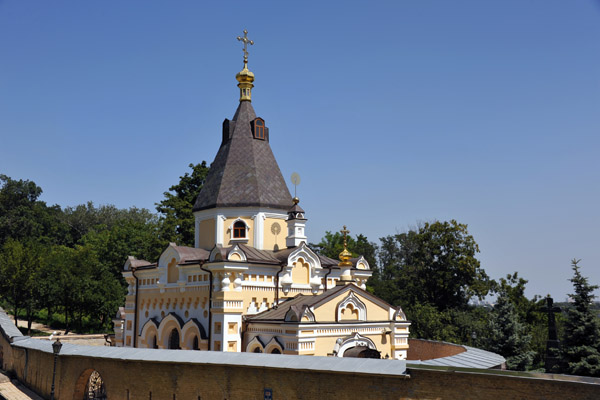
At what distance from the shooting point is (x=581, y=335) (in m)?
20.3

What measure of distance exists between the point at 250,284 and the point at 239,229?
3.74 metres

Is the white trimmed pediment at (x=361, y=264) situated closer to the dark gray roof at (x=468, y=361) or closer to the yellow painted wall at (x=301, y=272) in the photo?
the yellow painted wall at (x=301, y=272)

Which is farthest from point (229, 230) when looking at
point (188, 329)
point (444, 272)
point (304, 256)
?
point (444, 272)

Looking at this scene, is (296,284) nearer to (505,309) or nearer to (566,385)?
(505,309)

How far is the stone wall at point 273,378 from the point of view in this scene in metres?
9.98

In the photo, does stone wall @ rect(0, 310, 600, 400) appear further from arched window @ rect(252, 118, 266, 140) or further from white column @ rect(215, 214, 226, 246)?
arched window @ rect(252, 118, 266, 140)

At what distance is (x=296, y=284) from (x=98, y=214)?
204 feet

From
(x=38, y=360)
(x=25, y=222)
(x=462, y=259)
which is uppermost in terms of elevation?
(x=25, y=222)

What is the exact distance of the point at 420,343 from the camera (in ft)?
81.0

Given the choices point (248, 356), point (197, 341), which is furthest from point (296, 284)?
point (248, 356)

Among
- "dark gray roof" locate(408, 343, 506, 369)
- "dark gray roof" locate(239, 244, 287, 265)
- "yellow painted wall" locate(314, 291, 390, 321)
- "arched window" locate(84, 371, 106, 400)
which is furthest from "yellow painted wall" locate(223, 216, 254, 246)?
"dark gray roof" locate(408, 343, 506, 369)

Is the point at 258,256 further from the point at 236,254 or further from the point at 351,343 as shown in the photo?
the point at 351,343

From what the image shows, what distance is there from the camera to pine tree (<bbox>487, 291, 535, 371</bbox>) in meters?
24.5

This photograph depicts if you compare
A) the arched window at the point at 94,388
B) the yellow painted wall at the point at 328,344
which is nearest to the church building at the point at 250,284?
the yellow painted wall at the point at 328,344
